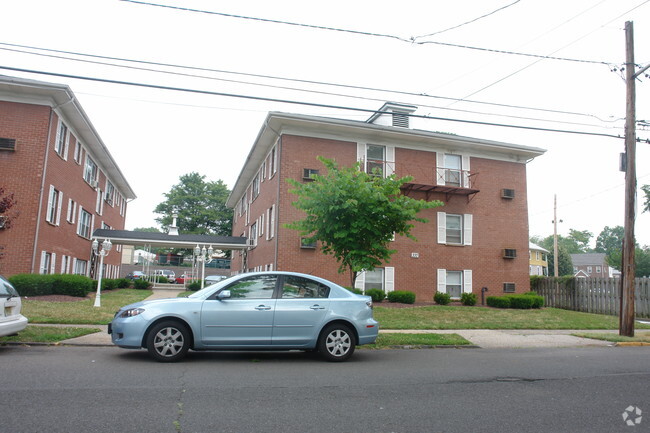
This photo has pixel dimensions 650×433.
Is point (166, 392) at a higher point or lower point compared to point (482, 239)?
lower

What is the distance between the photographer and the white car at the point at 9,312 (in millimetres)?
7781

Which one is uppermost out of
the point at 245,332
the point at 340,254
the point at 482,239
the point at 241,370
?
the point at 482,239

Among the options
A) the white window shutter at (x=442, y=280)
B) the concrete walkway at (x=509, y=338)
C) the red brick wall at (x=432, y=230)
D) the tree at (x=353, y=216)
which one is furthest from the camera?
the white window shutter at (x=442, y=280)

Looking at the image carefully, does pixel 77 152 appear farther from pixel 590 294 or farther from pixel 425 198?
pixel 590 294

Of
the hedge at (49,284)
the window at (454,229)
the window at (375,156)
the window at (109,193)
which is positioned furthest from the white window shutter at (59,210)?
the window at (454,229)

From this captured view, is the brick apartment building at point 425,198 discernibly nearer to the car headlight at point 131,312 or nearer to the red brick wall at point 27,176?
the red brick wall at point 27,176

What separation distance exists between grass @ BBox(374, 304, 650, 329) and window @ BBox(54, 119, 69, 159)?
15.2 m

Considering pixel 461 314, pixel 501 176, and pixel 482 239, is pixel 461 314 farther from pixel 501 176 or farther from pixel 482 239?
pixel 501 176

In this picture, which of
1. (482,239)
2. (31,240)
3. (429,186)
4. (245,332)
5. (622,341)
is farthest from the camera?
(482,239)

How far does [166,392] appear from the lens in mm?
5691

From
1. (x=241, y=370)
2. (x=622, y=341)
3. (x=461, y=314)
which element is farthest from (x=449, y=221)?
(x=241, y=370)

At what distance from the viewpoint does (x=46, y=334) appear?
9.59m

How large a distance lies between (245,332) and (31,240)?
1505 centimetres

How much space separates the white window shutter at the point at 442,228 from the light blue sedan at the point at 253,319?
15351mm
